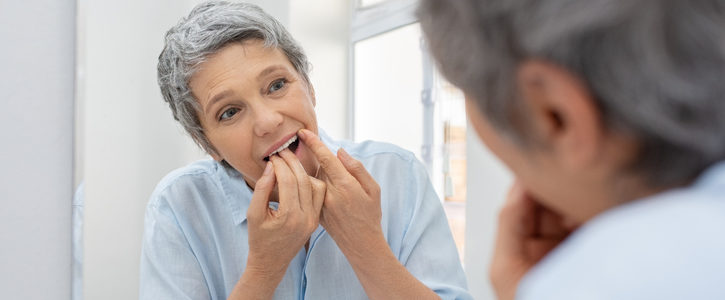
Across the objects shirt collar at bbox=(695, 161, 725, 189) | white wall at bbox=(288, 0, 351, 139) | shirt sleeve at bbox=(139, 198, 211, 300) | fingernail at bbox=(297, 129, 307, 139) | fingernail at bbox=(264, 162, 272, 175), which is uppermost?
white wall at bbox=(288, 0, 351, 139)

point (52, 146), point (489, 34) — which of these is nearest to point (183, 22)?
point (52, 146)

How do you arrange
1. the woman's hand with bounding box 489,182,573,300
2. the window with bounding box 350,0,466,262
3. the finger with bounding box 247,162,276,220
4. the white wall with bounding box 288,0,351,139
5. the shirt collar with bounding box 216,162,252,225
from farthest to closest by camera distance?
the white wall with bounding box 288,0,351,139 < the window with bounding box 350,0,466,262 < the shirt collar with bounding box 216,162,252,225 < the finger with bounding box 247,162,276,220 < the woman's hand with bounding box 489,182,573,300

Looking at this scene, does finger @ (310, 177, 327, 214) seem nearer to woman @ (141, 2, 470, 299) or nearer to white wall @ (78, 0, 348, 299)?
woman @ (141, 2, 470, 299)

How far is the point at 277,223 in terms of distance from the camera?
1063 millimetres

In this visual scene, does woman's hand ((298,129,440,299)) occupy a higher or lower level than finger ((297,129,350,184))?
lower

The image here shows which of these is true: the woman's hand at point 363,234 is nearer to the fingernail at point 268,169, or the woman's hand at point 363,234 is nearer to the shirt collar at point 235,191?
the fingernail at point 268,169

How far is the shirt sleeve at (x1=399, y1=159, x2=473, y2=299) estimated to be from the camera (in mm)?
1178

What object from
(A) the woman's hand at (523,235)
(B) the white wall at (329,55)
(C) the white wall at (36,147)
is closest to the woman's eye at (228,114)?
(C) the white wall at (36,147)

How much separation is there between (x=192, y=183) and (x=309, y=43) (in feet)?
3.13

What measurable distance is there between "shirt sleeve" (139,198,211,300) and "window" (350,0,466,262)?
893 millimetres

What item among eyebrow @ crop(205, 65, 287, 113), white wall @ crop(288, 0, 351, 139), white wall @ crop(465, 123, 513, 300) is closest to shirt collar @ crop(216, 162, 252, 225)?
eyebrow @ crop(205, 65, 287, 113)

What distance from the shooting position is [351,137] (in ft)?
7.32

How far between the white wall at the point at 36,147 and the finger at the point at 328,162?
0.71m

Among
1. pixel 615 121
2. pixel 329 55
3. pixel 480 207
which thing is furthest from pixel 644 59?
pixel 329 55
